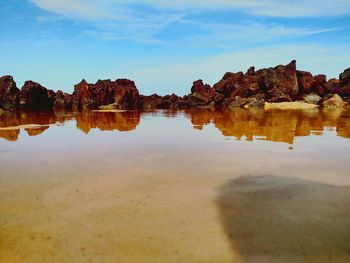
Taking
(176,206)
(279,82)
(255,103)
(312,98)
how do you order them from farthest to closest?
(279,82) → (312,98) → (255,103) → (176,206)

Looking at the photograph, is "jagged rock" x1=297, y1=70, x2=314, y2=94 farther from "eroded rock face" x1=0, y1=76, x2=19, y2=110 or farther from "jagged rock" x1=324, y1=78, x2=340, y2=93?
"eroded rock face" x1=0, y1=76, x2=19, y2=110

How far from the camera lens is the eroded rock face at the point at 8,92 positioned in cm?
3394

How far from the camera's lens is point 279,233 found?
279cm

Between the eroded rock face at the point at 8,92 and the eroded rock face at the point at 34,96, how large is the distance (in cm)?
70

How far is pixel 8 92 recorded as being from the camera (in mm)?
34656

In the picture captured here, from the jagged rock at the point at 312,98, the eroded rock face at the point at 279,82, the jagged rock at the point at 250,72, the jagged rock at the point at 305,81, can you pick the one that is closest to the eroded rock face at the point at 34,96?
the jagged rock at the point at 250,72

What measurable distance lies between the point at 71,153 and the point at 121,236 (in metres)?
4.09

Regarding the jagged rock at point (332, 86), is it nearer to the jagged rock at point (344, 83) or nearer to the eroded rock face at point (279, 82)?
the jagged rock at point (344, 83)

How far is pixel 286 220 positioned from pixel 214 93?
36892 mm

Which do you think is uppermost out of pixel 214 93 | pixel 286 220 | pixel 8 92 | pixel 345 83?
pixel 8 92

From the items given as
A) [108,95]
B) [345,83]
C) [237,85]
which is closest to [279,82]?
[237,85]

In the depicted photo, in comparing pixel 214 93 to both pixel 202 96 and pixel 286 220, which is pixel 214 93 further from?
pixel 286 220

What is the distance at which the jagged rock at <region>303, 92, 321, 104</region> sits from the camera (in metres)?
34.2

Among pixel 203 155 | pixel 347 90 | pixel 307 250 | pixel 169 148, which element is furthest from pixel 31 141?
pixel 347 90
